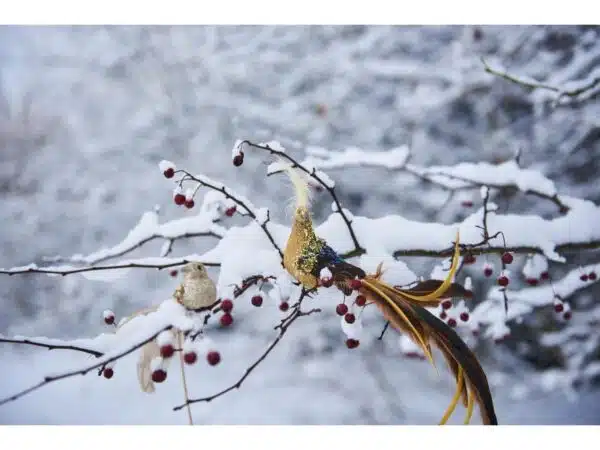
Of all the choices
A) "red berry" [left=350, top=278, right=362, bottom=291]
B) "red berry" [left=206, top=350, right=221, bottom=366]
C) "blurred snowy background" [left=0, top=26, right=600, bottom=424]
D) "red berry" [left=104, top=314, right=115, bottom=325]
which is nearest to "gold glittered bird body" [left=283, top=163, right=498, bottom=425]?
"red berry" [left=350, top=278, right=362, bottom=291]

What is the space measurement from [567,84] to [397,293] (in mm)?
662

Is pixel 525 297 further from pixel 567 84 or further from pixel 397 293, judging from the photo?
pixel 567 84

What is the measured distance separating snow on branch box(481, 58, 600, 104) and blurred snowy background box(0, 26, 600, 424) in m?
0.02

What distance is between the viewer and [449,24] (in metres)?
1.42

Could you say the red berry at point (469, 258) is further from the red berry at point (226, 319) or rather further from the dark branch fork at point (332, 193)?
the red berry at point (226, 319)

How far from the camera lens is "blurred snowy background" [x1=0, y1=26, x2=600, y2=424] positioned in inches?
55.1

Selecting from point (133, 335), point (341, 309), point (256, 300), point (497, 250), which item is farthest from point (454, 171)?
point (133, 335)

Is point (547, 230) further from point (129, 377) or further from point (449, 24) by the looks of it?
point (129, 377)

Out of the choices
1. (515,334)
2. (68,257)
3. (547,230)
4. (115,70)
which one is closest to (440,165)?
(547,230)

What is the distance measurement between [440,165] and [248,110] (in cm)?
48

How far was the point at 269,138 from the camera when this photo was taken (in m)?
1.42

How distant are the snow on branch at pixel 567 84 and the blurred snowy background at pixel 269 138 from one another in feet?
0.05

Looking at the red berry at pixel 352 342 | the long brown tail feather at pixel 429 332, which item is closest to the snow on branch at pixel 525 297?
the long brown tail feather at pixel 429 332

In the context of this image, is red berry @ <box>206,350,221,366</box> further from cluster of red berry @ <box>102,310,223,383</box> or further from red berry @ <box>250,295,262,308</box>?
red berry @ <box>250,295,262,308</box>
